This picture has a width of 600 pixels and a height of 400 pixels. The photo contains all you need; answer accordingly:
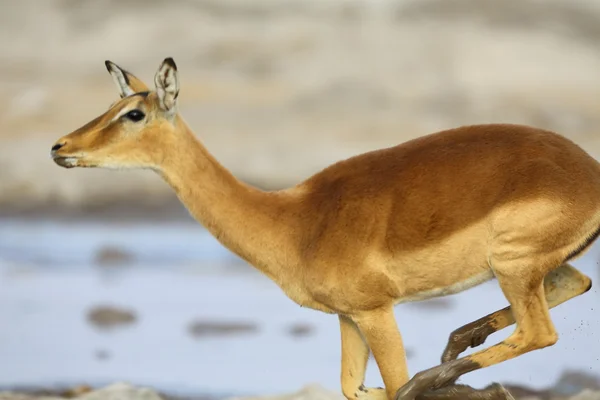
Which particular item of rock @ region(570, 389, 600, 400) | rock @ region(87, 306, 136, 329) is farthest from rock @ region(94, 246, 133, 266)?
rock @ region(570, 389, 600, 400)

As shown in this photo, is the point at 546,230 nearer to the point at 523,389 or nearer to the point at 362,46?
the point at 523,389

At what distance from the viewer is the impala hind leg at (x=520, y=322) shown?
381 centimetres

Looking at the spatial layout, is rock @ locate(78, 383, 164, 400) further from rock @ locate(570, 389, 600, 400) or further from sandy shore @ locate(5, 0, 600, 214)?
rock @ locate(570, 389, 600, 400)

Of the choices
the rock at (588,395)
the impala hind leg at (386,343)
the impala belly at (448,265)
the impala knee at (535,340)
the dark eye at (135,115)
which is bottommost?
the impala knee at (535,340)

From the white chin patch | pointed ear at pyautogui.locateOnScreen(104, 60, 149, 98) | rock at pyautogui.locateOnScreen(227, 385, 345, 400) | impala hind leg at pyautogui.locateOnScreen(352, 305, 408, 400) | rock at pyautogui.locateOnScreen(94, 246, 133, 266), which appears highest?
rock at pyautogui.locateOnScreen(94, 246, 133, 266)

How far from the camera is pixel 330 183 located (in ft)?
13.7

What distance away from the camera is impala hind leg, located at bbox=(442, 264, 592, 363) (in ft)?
13.7

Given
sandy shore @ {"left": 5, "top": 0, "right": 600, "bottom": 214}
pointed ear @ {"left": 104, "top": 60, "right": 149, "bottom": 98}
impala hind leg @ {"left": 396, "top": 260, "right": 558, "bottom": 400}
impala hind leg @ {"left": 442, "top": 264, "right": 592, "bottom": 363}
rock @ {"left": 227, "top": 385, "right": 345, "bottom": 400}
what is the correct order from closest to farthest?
impala hind leg @ {"left": 396, "top": 260, "right": 558, "bottom": 400} < impala hind leg @ {"left": 442, "top": 264, "right": 592, "bottom": 363} < pointed ear @ {"left": 104, "top": 60, "right": 149, "bottom": 98} < rock @ {"left": 227, "top": 385, "right": 345, "bottom": 400} < sandy shore @ {"left": 5, "top": 0, "right": 600, "bottom": 214}

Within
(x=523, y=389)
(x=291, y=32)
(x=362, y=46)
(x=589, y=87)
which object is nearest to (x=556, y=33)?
(x=589, y=87)

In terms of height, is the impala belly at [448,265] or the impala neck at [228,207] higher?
the impala neck at [228,207]

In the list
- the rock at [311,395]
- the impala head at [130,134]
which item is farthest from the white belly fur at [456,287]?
the rock at [311,395]

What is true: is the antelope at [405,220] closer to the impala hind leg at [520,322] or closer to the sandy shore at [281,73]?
the impala hind leg at [520,322]

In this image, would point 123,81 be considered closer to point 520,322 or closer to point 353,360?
point 353,360

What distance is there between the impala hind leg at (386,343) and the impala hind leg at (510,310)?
1.12ft
